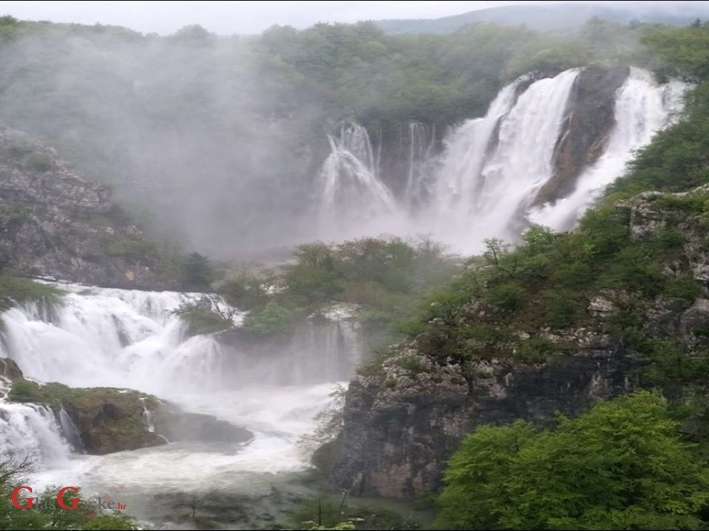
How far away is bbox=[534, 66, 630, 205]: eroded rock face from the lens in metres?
54.3

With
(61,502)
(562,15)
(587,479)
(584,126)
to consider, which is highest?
(562,15)

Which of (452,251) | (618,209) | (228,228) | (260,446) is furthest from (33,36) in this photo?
(618,209)

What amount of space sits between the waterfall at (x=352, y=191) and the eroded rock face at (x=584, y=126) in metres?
14.3

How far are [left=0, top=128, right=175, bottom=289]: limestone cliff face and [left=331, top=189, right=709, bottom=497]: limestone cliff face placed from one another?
88.0 ft

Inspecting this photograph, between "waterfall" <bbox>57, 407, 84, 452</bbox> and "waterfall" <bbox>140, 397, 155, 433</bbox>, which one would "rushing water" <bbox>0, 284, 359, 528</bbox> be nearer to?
"waterfall" <bbox>57, 407, 84, 452</bbox>

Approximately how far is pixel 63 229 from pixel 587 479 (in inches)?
1619

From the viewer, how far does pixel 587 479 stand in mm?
22250

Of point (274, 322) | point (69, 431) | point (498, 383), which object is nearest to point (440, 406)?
point (498, 383)

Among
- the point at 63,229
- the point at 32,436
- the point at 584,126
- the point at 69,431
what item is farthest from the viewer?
the point at 63,229

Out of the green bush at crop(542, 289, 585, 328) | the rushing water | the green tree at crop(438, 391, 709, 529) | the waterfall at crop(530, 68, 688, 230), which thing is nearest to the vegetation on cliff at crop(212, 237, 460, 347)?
the rushing water

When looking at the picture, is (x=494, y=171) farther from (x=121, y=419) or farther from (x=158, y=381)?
(x=121, y=419)

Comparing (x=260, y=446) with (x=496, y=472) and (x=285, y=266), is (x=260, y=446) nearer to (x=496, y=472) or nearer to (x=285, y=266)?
(x=496, y=472)

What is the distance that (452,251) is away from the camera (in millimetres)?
55875

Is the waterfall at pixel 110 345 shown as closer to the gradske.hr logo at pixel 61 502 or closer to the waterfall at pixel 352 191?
the gradske.hr logo at pixel 61 502
